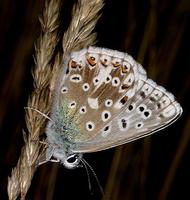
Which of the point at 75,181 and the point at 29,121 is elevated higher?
the point at 29,121

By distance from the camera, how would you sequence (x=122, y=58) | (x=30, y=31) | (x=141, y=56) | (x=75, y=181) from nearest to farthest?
(x=122, y=58)
(x=141, y=56)
(x=30, y=31)
(x=75, y=181)

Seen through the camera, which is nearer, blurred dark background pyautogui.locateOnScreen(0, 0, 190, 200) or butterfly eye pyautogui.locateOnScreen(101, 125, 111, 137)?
butterfly eye pyautogui.locateOnScreen(101, 125, 111, 137)

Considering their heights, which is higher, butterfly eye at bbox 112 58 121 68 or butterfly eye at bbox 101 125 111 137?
butterfly eye at bbox 112 58 121 68

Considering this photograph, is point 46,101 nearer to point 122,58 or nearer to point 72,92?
point 72,92

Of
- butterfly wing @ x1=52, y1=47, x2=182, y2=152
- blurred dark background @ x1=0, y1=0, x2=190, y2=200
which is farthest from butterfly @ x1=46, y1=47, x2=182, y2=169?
blurred dark background @ x1=0, y1=0, x2=190, y2=200

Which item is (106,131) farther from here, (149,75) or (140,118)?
(149,75)

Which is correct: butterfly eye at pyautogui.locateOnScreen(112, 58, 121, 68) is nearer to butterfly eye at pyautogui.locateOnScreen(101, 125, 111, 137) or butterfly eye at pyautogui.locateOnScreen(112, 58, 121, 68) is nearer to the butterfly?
the butterfly
